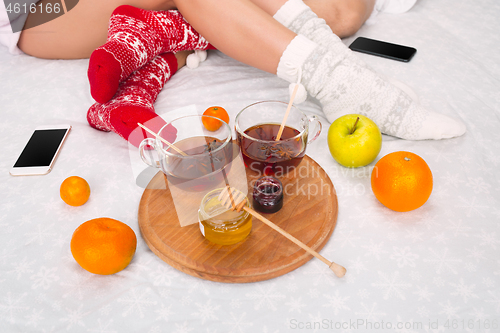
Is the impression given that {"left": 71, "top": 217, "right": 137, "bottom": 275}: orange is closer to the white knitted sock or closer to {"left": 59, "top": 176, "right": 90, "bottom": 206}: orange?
{"left": 59, "top": 176, "right": 90, "bottom": 206}: orange

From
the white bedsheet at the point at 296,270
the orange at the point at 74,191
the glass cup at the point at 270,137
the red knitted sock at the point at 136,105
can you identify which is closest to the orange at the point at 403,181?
the white bedsheet at the point at 296,270

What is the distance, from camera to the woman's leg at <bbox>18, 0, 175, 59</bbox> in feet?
3.51

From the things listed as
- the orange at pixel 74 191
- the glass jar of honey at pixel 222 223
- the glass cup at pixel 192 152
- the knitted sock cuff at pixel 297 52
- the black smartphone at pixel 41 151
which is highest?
the knitted sock cuff at pixel 297 52

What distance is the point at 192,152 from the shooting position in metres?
0.68

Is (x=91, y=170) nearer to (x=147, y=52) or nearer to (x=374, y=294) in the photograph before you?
(x=147, y=52)

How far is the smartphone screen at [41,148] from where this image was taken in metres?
0.86

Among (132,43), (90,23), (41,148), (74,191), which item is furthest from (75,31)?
(74,191)

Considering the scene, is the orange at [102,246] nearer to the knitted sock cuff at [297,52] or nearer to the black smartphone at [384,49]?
the knitted sock cuff at [297,52]

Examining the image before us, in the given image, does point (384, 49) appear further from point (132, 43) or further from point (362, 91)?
point (132, 43)

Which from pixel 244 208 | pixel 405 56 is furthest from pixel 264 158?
pixel 405 56

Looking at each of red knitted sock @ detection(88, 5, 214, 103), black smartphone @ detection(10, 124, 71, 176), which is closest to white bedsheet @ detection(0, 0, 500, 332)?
black smartphone @ detection(10, 124, 71, 176)

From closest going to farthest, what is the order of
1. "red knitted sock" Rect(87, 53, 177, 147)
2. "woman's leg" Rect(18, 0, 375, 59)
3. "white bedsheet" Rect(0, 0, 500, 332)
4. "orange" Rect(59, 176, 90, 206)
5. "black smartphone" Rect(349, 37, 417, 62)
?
"white bedsheet" Rect(0, 0, 500, 332)
"orange" Rect(59, 176, 90, 206)
"red knitted sock" Rect(87, 53, 177, 147)
"woman's leg" Rect(18, 0, 375, 59)
"black smartphone" Rect(349, 37, 417, 62)

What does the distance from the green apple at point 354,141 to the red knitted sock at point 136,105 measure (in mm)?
353

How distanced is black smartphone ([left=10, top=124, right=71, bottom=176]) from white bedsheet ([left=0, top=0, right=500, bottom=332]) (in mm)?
19
